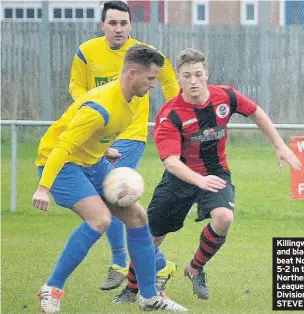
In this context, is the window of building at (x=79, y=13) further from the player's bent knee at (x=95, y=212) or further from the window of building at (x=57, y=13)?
the player's bent knee at (x=95, y=212)

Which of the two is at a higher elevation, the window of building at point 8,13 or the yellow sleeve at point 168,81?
the window of building at point 8,13

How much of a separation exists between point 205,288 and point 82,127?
167cm

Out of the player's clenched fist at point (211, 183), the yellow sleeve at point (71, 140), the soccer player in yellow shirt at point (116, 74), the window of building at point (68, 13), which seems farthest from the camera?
the window of building at point (68, 13)

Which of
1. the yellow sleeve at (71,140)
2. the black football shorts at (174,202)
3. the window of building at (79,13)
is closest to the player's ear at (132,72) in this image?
the yellow sleeve at (71,140)

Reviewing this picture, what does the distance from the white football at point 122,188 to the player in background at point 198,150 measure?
301mm

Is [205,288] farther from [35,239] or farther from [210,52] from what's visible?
[210,52]

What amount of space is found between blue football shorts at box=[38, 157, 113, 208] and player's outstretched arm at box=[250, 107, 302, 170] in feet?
3.86

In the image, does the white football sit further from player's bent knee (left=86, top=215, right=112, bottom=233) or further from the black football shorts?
the black football shorts

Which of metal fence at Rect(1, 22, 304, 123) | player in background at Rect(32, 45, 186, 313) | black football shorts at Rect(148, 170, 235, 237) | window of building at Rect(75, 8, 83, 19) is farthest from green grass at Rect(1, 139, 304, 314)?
window of building at Rect(75, 8, 83, 19)

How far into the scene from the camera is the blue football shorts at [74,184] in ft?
25.8

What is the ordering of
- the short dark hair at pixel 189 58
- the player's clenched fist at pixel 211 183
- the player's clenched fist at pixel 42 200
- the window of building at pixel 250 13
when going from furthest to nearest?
1. the window of building at pixel 250 13
2. the short dark hair at pixel 189 58
3. the player's clenched fist at pixel 211 183
4. the player's clenched fist at pixel 42 200

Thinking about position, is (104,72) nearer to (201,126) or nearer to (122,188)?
(201,126)

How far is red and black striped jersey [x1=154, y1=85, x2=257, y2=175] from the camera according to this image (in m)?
8.38

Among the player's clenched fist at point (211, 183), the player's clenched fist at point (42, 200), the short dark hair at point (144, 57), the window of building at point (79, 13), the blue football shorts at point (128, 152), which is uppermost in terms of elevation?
the window of building at point (79, 13)
